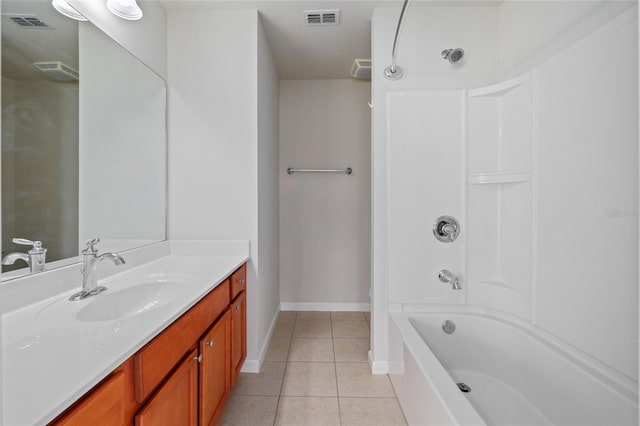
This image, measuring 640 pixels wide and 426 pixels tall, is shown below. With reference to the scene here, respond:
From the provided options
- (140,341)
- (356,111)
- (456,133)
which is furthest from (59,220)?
(356,111)

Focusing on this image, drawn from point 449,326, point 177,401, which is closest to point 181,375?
point 177,401

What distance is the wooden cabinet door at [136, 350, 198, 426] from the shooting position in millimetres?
878

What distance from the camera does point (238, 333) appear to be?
5.68 feet

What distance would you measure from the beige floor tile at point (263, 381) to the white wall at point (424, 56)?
628mm

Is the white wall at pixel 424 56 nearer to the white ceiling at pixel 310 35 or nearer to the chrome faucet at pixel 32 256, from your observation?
the white ceiling at pixel 310 35

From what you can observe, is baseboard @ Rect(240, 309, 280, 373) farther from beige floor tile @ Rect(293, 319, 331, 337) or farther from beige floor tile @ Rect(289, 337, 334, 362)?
beige floor tile @ Rect(293, 319, 331, 337)

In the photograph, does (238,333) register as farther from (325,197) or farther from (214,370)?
(325,197)

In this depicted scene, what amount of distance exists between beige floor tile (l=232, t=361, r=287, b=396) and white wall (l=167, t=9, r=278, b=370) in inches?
2.9

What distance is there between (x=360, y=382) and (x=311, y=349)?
50 cm

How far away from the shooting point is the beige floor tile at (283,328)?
2.51m

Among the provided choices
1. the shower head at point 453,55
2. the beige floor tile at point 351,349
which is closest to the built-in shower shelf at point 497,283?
the beige floor tile at point 351,349

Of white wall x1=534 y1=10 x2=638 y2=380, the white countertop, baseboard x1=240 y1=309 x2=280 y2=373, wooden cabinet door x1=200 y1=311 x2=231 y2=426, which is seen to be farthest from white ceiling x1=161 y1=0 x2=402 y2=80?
baseboard x1=240 y1=309 x2=280 y2=373

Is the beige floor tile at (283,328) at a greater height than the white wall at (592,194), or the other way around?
the white wall at (592,194)

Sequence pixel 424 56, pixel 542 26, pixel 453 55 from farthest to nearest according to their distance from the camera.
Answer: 1. pixel 424 56
2. pixel 453 55
3. pixel 542 26
